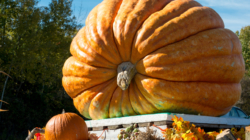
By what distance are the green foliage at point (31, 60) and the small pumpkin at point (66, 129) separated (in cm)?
638

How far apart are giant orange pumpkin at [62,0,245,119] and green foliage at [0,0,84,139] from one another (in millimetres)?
6490

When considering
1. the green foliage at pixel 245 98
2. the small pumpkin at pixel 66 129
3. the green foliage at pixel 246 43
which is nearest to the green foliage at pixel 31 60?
the small pumpkin at pixel 66 129

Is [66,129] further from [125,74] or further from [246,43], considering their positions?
[246,43]

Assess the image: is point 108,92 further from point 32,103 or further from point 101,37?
point 32,103

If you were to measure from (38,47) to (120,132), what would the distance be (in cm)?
758

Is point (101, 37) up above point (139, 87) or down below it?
above

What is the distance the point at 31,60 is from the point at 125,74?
23.2ft

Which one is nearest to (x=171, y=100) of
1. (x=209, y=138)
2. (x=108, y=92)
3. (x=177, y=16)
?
(x=209, y=138)

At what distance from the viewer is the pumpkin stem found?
329 centimetres

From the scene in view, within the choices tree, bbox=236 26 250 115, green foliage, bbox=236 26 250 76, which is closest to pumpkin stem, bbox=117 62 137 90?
tree, bbox=236 26 250 115

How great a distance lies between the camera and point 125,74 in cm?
329

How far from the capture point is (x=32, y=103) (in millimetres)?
11305

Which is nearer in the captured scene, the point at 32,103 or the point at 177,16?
the point at 177,16

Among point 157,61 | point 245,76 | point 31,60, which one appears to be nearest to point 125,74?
point 157,61
